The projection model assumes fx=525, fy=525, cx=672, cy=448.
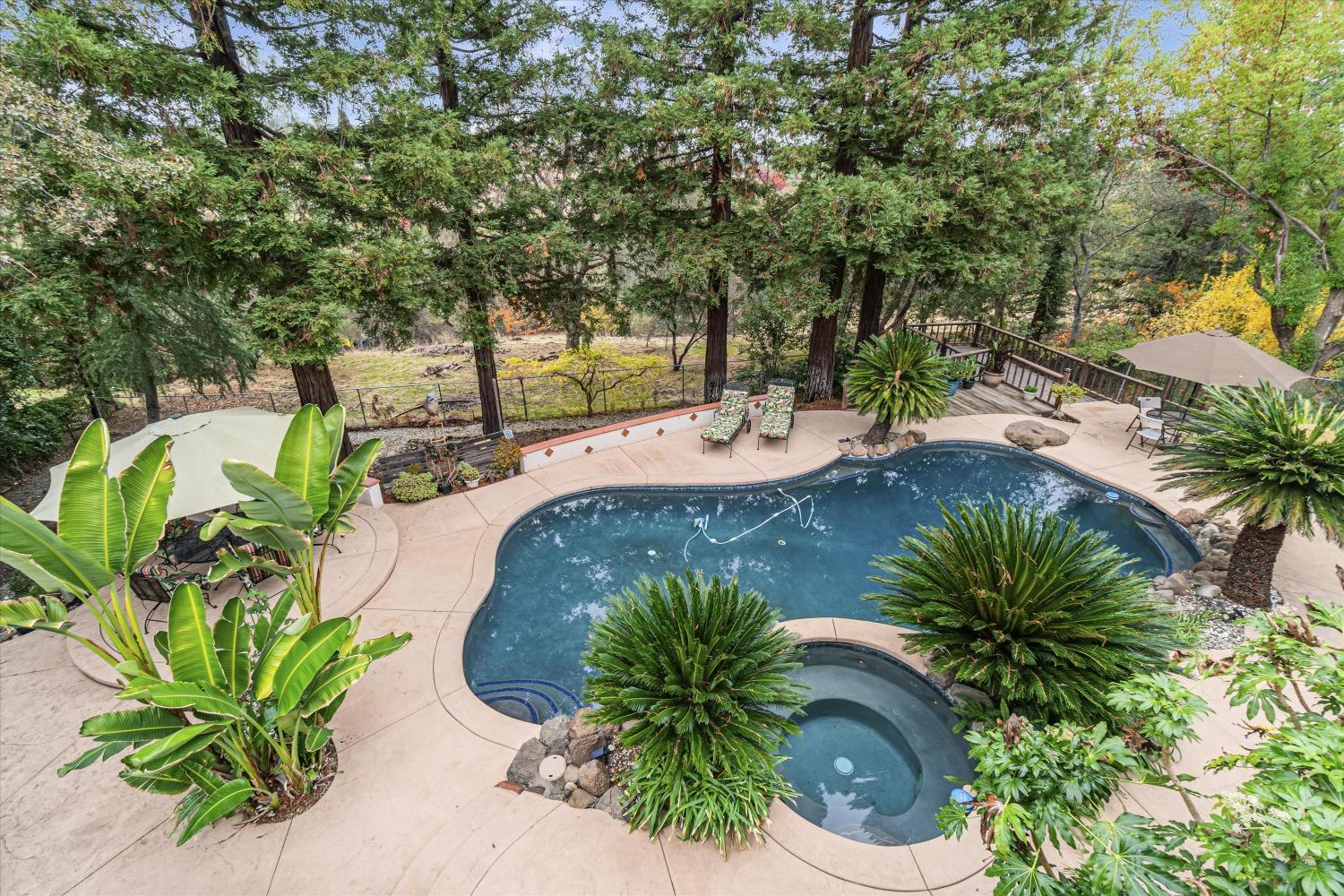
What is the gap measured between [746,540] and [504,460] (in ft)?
16.6

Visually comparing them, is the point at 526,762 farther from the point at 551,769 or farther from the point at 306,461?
the point at 306,461

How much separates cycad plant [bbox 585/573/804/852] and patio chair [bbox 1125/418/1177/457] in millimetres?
11044

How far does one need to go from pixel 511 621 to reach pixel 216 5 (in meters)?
9.68

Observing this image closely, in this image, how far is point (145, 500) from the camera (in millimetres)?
4184

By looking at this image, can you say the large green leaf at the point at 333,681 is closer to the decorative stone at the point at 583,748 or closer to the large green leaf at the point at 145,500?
the large green leaf at the point at 145,500

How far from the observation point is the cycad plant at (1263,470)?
6211 mm

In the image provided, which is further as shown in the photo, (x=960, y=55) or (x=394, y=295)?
(x=960, y=55)

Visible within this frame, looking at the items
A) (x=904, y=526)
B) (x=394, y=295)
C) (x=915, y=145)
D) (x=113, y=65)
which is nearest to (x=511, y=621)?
(x=394, y=295)

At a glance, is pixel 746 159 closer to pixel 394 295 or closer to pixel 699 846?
pixel 394 295

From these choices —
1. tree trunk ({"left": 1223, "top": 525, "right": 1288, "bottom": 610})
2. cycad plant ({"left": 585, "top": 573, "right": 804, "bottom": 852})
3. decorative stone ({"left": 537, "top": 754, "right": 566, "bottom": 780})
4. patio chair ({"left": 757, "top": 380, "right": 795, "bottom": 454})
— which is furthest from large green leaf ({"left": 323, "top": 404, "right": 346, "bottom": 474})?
tree trunk ({"left": 1223, "top": 525, "right": 1288, "bottom": 610})

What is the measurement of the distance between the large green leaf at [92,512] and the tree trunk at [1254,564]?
1215cm

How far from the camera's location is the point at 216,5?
744 cm

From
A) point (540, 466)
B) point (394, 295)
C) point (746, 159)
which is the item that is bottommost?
point (540, 466)

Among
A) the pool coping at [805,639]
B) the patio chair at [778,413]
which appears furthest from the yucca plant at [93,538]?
the patio chair at [778,413]
